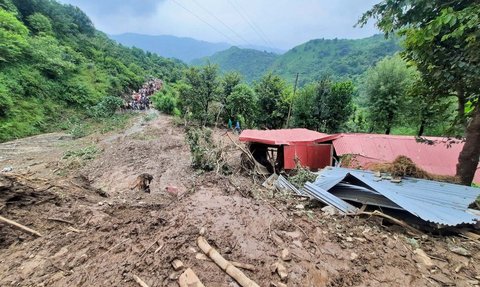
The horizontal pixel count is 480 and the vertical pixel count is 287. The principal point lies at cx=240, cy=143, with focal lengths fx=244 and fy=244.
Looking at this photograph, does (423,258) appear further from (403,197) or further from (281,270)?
(281,270)

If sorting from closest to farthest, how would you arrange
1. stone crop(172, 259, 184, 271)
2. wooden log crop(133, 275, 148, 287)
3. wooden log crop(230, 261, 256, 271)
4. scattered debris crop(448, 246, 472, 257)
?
wooden log crop(133, 275, 148, 287), stone crop(172, 259, 184, 271), wooden log crop(230, 261, 256, 271), scattered debris crop(448, 246, 472, 257)

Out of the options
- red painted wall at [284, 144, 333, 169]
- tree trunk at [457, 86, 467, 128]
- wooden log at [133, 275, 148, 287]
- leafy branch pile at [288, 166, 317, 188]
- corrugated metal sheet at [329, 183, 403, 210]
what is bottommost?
red painted wall at [284, 144, 333, 169]

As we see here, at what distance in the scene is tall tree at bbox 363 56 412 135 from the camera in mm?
18188

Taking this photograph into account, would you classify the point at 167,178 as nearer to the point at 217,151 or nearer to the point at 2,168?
the point at 217,151

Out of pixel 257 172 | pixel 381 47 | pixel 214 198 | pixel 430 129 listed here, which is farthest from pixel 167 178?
pixel 381 47

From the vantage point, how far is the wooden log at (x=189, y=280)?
2539mm

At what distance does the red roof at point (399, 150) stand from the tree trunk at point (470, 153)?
173 inches

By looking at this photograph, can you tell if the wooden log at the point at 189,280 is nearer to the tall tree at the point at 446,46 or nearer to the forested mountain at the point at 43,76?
the tall tree at the point at 446,46

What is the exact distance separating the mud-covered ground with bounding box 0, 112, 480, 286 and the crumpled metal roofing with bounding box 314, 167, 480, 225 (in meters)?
0.36

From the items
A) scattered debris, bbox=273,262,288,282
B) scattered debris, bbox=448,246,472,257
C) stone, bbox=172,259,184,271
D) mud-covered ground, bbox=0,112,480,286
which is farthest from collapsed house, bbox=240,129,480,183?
stone, bbox=172,259,184,271

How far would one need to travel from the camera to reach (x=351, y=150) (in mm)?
10648

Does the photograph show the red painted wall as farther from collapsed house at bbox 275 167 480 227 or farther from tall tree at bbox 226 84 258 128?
tall tree at bbox 226 84 258 128

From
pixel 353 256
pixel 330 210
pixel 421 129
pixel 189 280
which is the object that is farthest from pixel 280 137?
pixel 421 129

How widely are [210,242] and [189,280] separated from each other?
2.21ft
